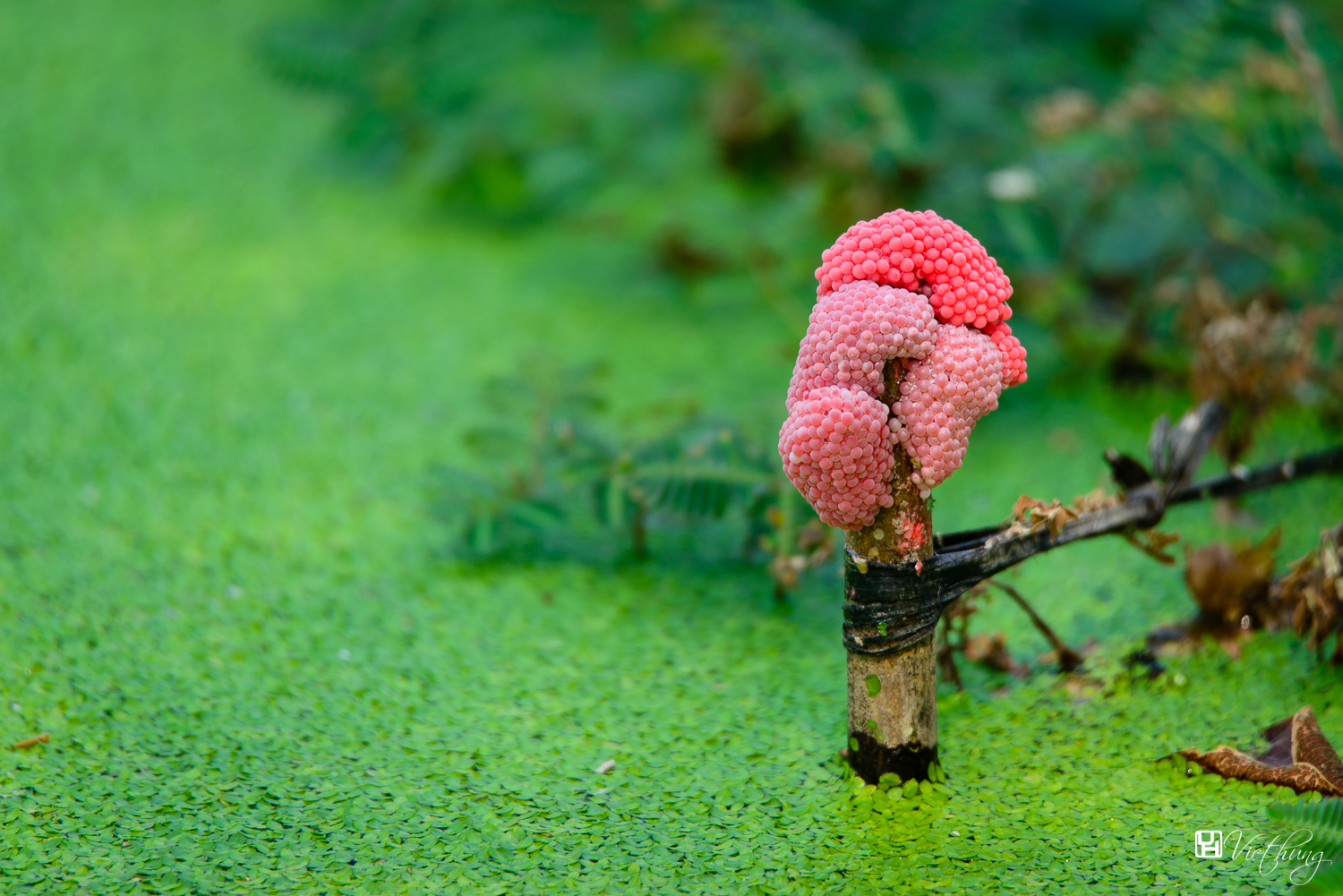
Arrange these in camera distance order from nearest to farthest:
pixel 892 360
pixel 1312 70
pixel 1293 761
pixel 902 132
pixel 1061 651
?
pixel 892 360 → pixel 1293 761 → pixel 1061 651 → pixel 1312 70 → pixel 902 132

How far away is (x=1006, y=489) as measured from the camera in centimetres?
238

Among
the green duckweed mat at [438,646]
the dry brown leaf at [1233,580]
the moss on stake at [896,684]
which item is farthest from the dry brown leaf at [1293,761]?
the moss on stake at [896,684]

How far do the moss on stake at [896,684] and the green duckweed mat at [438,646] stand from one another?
5 cm

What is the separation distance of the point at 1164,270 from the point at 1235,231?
0.54 meters

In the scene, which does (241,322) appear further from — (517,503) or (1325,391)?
(1325,391)

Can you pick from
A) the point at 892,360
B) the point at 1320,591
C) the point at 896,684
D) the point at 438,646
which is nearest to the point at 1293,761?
the point at 1320,591

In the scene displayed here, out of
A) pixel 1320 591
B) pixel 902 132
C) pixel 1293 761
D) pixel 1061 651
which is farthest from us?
pixel 902 132

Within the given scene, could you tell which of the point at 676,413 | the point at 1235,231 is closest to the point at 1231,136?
the point at 1235,231
